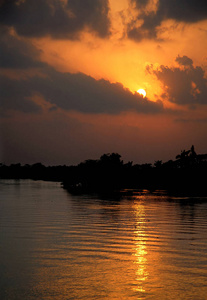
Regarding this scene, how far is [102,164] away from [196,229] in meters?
117

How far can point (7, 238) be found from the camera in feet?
83.2

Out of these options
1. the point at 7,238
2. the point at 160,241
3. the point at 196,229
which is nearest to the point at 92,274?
the point at 160,241

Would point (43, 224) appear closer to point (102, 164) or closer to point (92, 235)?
point (92, 235)

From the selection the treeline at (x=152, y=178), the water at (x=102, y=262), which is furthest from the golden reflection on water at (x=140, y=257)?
the treeline at (x=152, y=178)

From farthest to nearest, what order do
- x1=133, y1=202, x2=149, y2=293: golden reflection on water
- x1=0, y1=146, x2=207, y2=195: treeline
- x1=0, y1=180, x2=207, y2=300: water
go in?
x1=0, y1=146, x2=207, y2=195: treeline, x1=133, y1=202, x2=149, y2=293: golden reflection on water, x1=0, y1=180, x2=207, y2=300: water

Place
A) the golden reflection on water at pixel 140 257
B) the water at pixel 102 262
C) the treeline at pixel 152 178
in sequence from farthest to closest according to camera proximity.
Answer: the treeline at pixel 152 178
the golden reflection on water at pixel 140 257
the water at pixel 102 262

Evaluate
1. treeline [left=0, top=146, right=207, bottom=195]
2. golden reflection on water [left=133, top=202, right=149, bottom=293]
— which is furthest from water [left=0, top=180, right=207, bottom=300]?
treeline [left=0, top=146, right=207, bottom=195]

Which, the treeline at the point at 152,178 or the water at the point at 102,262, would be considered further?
the treeline at the point at 152,178

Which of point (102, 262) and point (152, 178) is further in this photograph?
point (152, 178)

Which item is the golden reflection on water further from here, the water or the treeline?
the treeline

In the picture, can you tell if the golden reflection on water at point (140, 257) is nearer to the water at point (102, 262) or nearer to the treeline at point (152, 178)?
the water at point (102, 262)

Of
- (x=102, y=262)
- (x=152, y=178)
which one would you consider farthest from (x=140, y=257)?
(x=152, y=178)

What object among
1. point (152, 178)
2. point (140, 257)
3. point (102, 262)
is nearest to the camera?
point (102, 262)

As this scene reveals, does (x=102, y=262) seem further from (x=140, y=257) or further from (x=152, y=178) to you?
(x=152, y=178)
